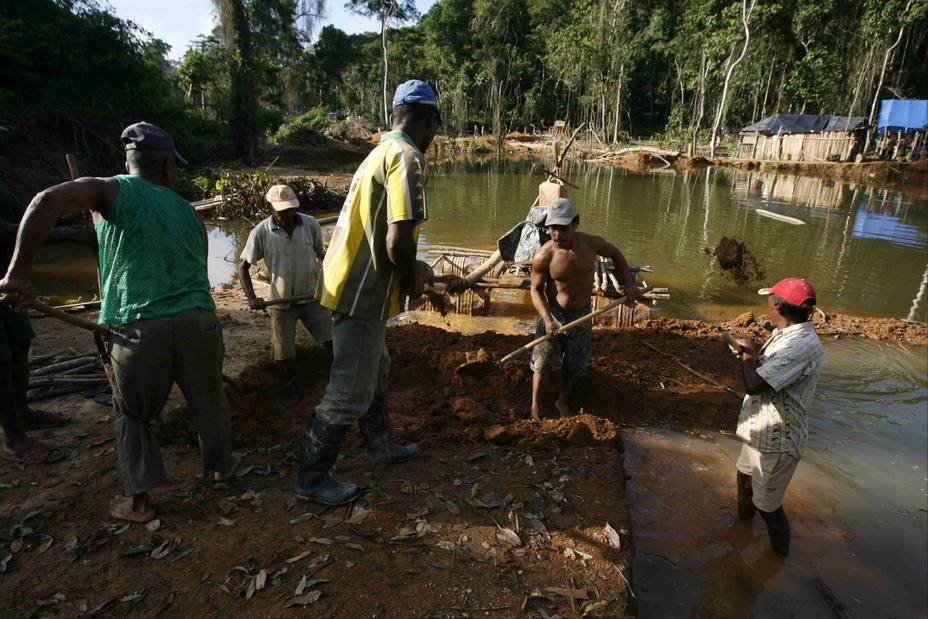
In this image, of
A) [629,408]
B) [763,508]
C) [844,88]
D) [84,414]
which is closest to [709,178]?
[844,88]

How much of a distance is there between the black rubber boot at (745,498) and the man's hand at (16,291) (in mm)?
4006

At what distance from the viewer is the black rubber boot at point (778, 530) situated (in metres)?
3.13

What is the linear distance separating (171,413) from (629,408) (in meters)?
3.90

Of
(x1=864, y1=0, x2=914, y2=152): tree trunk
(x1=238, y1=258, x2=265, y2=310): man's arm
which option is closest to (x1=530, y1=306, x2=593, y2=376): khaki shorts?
(x1=238, y1=258, x2=265, y2=310): man's arm

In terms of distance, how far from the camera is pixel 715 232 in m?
13.5

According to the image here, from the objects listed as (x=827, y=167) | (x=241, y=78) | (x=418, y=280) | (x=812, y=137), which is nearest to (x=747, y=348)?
(x=418, y=280)

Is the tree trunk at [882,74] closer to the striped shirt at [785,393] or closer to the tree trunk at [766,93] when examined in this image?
the tree trunk at [766,93]

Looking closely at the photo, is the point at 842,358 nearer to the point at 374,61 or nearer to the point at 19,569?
the point at 19,569

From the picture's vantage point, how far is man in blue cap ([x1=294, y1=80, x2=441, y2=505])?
2.43 m

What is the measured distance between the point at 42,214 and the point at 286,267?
212 cm

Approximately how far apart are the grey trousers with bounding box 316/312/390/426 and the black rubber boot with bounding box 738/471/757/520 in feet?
8.23

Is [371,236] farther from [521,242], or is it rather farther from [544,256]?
[521,242]

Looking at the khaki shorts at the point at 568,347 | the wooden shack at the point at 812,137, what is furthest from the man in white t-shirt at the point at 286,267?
→ the wooden shack at the point at 812,137

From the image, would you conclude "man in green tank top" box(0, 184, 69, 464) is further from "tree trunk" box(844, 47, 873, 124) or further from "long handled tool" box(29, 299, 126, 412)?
"tree trunk" box(844, 47, 873, 124)
